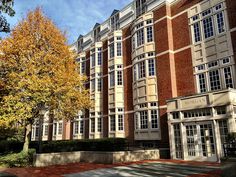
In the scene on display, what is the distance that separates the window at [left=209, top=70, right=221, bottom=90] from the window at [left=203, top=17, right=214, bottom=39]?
3424 millimetres

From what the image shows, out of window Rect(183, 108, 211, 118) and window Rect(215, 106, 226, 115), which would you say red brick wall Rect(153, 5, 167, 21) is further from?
window Rect(215, 106, 226, 115)

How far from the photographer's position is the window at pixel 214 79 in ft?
60.7

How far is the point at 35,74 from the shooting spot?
1780 cm

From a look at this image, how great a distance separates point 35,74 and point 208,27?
15.7m

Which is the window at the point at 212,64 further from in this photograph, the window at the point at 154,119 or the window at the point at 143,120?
the window at the point at 143,120

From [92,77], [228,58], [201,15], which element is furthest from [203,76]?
[92,77]

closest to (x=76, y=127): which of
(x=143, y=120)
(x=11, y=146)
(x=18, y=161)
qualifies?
(x=11, y=146)

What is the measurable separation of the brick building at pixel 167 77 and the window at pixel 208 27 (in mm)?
86

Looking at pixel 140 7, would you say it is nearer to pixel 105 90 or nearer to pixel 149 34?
pixel 149 34

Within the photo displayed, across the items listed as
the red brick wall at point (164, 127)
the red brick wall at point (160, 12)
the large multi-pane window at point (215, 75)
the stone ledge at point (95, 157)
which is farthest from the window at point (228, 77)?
the red brick wall at point (160, 12)

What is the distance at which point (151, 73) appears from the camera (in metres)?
23.2

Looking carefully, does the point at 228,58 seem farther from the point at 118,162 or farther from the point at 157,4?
the point at 118,162

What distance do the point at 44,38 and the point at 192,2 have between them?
14.5m

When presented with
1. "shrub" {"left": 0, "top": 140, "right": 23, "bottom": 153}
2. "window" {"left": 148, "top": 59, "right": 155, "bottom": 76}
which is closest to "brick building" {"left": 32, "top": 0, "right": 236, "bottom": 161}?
"window" {"left": 148, "top": 59, "right": 155, "bottom": 76}
